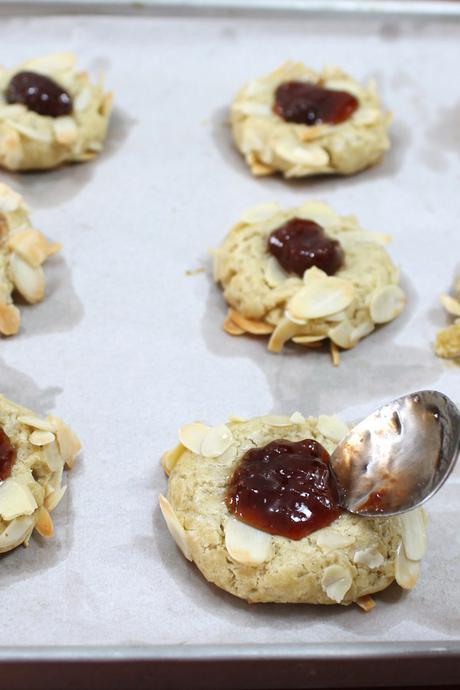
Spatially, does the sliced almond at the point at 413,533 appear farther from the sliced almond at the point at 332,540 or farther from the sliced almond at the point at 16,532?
the sliced almond at the point at 16,532

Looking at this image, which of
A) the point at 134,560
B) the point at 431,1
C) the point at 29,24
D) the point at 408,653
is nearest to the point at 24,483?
the point at 134,560

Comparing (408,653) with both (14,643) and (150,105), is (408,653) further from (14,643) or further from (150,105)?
(150,105)

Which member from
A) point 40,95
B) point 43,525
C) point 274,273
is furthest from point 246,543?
point 40,95

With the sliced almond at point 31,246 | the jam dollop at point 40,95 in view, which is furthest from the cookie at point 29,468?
the jam dollop at point 40,95

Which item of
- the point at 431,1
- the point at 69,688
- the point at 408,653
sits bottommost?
the point at 69,688

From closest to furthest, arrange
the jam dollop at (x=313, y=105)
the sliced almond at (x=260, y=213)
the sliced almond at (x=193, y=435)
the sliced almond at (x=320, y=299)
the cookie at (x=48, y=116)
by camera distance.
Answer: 1. the sliced almond at (x=193, y=435)
2. the sliced almond at (x=320, y=299)
3. the sliced almond at (x=260, y=213)
4. the cookie at (x=48, y=116)
5. the jam dollop at (x=313, y=105)

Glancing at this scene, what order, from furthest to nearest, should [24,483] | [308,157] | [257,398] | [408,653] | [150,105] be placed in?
[150,105] → [308,157] → [257,398] → [24,483] → [408,653]

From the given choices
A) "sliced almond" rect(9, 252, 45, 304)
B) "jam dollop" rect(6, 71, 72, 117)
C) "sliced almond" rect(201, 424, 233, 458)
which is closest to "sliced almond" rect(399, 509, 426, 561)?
"sliced almond" rect(201, 424, 233, 458)
